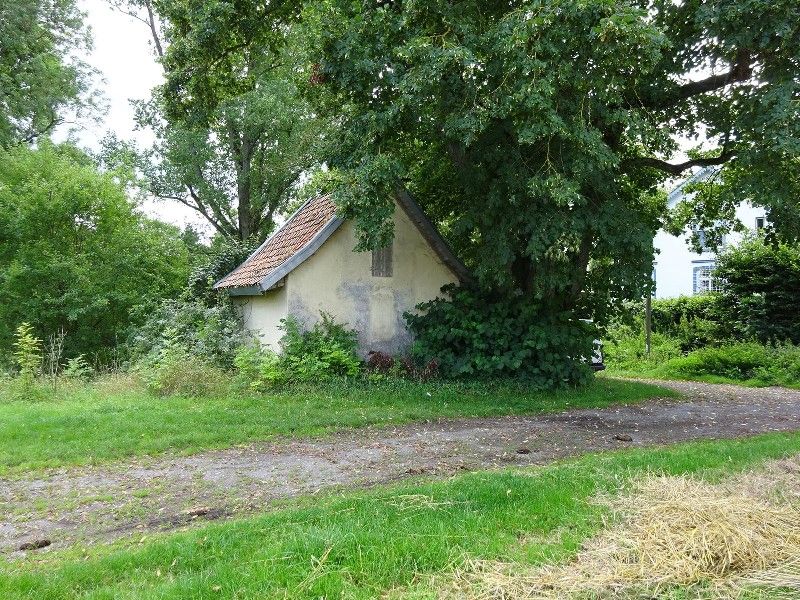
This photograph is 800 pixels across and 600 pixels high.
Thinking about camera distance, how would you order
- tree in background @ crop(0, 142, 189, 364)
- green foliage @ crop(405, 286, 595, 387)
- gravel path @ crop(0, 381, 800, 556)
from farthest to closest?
tree in background @ crop(0, 142, 189, 364) < green foliage @ crop(405, 286, 595, 387) < gravel path @ crop(0, 381, 800, 556)

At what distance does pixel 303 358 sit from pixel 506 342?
4.23 m

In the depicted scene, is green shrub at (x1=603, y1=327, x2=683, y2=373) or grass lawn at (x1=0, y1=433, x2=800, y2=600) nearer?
grass lawn at (x1=0, y1=433, x2=800, y2=600)

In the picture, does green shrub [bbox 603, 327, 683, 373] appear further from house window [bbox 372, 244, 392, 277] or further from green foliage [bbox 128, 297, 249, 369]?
green foliage [bbox 128, 297, 249, 369]

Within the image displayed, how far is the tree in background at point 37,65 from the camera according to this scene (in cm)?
1980

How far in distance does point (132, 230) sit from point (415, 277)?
32.5 feet

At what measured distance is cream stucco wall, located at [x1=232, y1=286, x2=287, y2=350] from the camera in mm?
12719

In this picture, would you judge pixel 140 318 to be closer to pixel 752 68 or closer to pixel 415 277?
pixel 415 277

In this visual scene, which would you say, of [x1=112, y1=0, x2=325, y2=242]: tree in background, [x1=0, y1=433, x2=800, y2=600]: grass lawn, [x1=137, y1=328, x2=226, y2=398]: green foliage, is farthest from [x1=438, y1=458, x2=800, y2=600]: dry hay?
[x1=112, y1=0, x2=325, y2=242]: tree in background

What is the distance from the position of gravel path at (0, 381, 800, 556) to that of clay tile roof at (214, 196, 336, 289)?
17.3 ft

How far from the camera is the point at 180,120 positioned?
41.5 feet

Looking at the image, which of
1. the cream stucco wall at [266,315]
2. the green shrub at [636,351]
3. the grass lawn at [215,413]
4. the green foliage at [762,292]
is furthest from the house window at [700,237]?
the cream stucco wall at [266,315]

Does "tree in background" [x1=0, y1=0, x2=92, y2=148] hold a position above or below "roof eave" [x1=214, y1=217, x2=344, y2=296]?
above

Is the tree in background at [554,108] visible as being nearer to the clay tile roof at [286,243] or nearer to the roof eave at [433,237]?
the roof eave at [433,237]

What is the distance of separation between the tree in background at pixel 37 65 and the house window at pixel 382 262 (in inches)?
572
